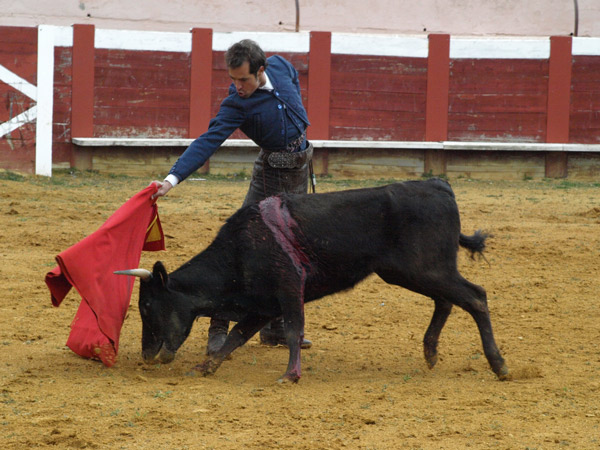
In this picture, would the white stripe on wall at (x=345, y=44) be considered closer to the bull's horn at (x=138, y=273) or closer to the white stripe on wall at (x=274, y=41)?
the white stripe on wall at (x=274, y=41)

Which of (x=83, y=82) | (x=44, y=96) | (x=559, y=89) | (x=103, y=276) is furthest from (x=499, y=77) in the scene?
(x=103, y=276)

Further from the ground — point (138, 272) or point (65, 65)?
point (65, 65)

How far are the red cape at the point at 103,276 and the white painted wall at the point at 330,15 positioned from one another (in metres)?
10.2

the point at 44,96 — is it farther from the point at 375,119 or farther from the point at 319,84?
the point at 375,119

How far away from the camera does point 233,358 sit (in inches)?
164

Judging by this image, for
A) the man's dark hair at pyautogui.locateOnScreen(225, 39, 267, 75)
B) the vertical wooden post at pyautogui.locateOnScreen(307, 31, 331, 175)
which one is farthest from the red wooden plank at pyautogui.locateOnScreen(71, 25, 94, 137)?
the man's dark hair at pyautogui.locateOnScreen(225, 39, 267, 75)

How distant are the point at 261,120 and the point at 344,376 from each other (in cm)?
127

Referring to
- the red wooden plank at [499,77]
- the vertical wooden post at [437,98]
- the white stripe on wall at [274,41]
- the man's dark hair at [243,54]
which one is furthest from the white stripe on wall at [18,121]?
the man's dark hair at [243,54]

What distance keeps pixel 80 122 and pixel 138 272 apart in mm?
8540

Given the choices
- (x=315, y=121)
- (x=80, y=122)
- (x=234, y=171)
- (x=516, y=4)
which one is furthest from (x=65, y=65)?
(x=516, y=4)

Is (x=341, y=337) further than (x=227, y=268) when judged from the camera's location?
Yes

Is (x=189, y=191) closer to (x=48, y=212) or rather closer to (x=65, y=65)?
(x=48, y=212)

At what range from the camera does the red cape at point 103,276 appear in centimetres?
377

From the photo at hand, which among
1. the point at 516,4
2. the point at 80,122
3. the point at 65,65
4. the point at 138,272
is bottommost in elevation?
the point at 138,272
